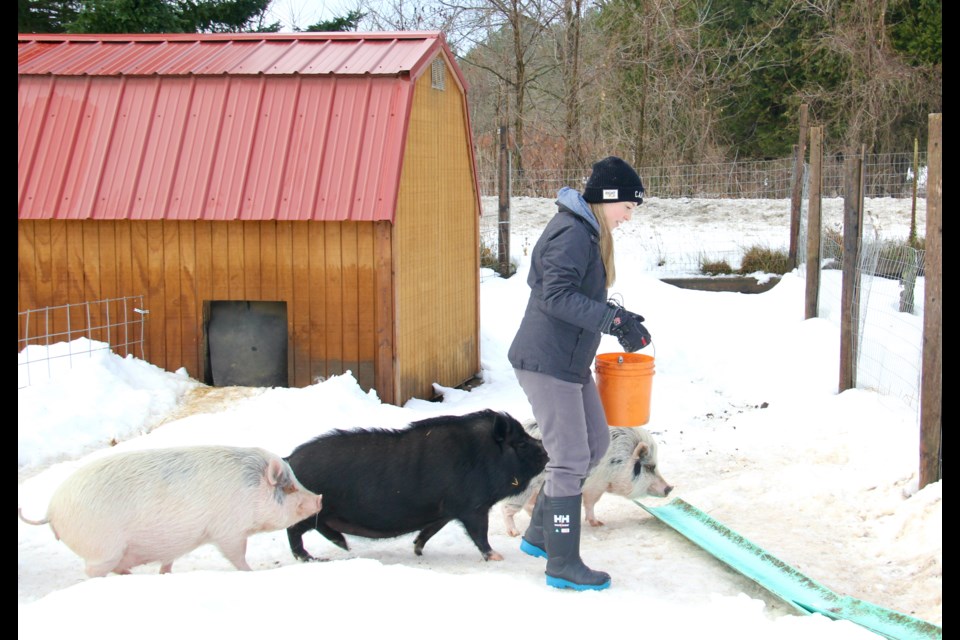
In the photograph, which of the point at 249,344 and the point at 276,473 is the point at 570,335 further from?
the point at 249,344

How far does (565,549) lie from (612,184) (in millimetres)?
→ 1651

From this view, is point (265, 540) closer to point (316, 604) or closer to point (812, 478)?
point (316, 604)

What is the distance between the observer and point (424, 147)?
9039 millimetres

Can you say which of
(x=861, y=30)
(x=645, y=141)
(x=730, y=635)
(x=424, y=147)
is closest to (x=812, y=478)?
(x=730, y=635)

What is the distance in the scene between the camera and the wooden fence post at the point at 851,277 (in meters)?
8.45

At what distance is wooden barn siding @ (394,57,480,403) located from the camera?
28.3ft

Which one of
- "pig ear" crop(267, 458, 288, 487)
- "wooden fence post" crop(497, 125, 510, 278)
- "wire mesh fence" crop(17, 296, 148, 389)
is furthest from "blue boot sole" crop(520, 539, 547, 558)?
"wooden fence post" crop(497, 125, 510, 278)

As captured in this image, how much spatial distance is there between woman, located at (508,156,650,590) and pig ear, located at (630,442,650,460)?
1.51m

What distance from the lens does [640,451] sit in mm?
6055

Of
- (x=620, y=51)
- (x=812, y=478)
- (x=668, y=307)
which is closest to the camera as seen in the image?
(x=812, y=478)

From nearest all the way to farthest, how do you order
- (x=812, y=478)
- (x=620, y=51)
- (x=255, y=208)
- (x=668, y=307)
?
(x=812, y=478), (x=255, y=208), (x=668, y=307), (x=620, y=51)

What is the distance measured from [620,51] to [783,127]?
452 cm

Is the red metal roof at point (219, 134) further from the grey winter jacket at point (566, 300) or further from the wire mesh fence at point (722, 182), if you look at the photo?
the wire mesh fence at point (722, 182)

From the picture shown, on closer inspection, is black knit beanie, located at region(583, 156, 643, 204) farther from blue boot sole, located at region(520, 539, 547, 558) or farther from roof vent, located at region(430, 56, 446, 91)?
roof vent, located at region(430, 56, 446, 91)
